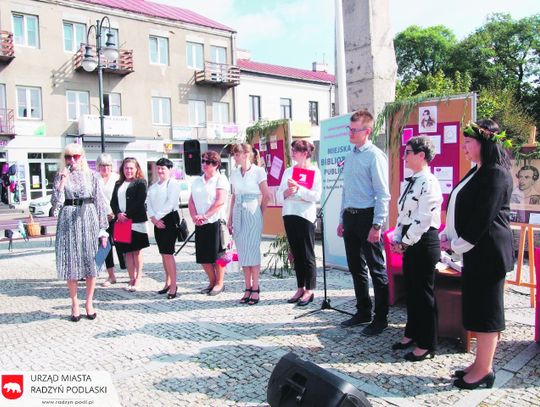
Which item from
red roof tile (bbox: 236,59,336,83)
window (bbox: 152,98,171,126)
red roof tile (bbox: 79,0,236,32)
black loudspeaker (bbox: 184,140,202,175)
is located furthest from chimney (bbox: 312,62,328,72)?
black loudspeaker (bbox: 184,140,202,175)

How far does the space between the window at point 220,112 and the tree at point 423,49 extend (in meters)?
17.6

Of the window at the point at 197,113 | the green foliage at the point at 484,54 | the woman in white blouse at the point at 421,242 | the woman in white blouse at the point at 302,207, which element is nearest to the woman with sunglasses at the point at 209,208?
the woman in white blouse at the point at 302,207

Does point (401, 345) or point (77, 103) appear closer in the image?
point (401, 345)

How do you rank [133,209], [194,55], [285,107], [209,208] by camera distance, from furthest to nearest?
[285,107], [194,55], [133,209], [209,208]

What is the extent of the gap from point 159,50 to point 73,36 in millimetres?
4814

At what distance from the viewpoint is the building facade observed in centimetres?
Answer: 2323

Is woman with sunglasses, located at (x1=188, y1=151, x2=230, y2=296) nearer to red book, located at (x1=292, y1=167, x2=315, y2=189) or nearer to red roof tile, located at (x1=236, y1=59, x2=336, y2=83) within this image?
red book, located at (x1=292, y1=167, x2=315, y2=189)

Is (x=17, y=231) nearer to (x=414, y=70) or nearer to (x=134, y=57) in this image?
(x=134, y=57)

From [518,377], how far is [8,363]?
3882mm

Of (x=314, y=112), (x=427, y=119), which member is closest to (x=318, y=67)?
(x=314, y=112)

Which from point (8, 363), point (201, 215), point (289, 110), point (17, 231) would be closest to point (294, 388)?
point (8, 363)

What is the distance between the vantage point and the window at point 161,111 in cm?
2777

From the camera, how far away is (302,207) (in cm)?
516

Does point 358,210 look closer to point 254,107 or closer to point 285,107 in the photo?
point 254,107
